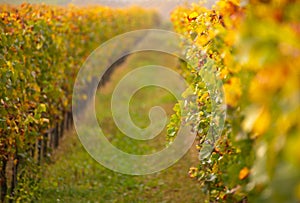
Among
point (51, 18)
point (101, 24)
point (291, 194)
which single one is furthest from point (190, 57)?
point (101, 24)

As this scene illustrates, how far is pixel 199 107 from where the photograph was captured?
16.8 feet

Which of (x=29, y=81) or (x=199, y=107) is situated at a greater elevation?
(x=29, y=81)

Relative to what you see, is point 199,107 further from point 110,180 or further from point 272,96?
point 110,180

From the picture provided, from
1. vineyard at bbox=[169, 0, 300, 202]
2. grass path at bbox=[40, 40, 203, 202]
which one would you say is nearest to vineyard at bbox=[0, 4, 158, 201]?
grass path at bbox=[40, 40, 203, 202]

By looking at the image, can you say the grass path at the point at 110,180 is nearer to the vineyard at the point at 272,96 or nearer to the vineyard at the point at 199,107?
the vineyard at the point at 199,107

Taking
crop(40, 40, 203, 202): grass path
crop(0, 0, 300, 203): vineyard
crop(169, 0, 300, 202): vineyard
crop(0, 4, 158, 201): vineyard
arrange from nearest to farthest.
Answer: crop(169, 0, 300, 202): vineyard < crop(0, 0, 300, 203): vineyard < crop(0, 4, 158, 201): vineyard < crop(40, 40, 203, 202): grass path

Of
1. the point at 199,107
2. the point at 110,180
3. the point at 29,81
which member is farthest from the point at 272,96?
the point at 110,180

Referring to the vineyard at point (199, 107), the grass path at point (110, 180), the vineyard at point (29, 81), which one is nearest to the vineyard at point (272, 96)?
the vineyard at point (199, 107)

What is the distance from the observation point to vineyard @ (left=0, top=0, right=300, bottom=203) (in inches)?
83.0

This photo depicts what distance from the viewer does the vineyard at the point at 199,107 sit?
2.11 meters

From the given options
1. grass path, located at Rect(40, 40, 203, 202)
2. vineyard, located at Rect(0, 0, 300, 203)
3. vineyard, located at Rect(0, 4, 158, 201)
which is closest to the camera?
vineyard, located at Rect(0, 0, 300, 203)

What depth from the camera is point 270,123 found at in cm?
236

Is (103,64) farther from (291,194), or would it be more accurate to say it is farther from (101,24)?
(291,194)

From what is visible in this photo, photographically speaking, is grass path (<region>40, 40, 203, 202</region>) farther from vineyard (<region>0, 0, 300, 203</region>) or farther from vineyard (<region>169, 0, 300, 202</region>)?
vineyard (<region>169, 0, 300, 202</region>)
